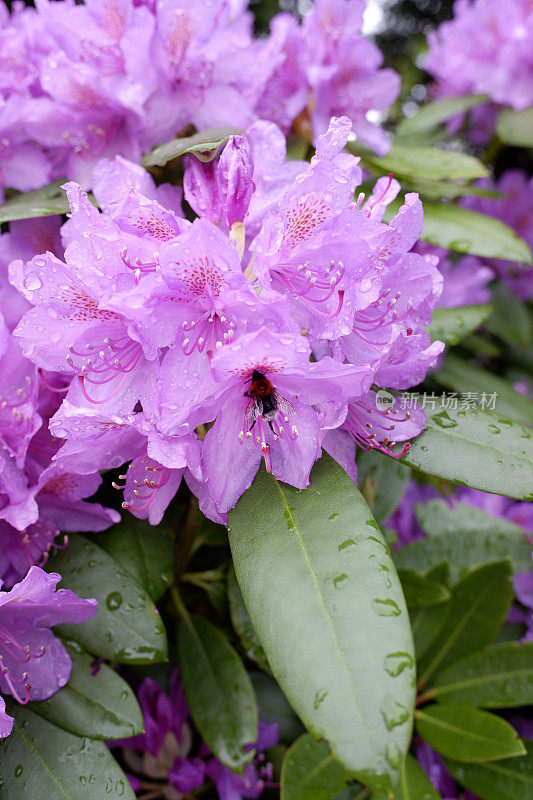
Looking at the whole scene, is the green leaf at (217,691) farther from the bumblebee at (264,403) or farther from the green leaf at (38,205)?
the green leaf at (38,205)

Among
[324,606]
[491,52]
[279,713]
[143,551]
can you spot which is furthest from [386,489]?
[491,52]

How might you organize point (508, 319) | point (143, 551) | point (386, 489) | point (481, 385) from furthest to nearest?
point (508, 319), point (481, 385), point (386, 489), point (143, 551)

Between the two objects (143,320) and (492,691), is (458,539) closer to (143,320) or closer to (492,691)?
(492,691)

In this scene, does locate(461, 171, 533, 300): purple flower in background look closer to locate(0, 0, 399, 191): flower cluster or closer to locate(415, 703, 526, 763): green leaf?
locate(0, 0, 399, 191): flower cluster

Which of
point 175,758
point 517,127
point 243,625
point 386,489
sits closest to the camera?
point 243,625

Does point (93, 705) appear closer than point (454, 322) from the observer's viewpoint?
Yes

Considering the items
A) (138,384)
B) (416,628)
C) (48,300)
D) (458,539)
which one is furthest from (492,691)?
(48,300)

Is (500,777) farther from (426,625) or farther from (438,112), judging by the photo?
(438,112)
